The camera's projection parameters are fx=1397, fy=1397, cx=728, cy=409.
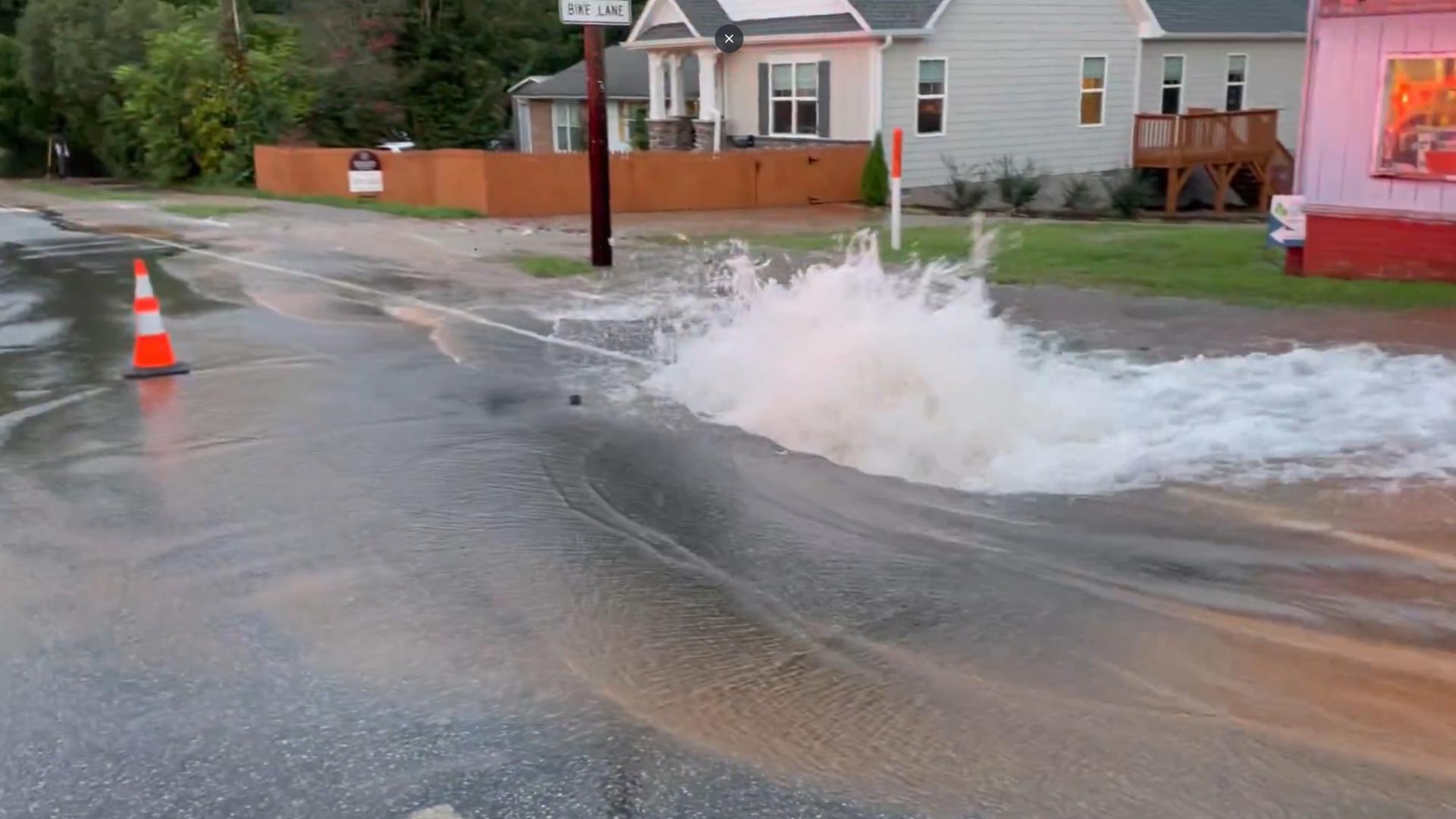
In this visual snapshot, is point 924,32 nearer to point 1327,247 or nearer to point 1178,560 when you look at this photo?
point 1327,247

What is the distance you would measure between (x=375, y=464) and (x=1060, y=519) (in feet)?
12.5

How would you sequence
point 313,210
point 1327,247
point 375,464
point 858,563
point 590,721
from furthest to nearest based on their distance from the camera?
point 313,210, point 1327,247, point 375,464, point 858,563, point 590,721

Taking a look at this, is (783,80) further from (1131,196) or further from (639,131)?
(639,131)

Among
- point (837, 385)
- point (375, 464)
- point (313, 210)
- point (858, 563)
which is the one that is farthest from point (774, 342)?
point (313, 210)

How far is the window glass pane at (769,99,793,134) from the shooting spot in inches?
1181

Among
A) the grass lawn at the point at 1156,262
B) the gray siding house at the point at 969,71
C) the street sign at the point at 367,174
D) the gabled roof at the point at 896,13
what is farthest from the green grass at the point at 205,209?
the gabled roof at the point at 896,13

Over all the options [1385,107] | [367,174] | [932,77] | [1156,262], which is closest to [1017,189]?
[932,77]

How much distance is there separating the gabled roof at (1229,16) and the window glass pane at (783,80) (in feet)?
28.5

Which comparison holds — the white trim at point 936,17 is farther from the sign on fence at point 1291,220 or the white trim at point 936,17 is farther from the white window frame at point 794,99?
the sign on fence at point 1291,220

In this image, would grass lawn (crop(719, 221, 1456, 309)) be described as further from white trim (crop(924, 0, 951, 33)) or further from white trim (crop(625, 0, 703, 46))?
white trim (crop(625, 0, 703, 46))

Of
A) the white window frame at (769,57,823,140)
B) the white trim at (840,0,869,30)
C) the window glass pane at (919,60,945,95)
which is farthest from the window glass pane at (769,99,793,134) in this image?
the window glass pane at (919,60,945,95)

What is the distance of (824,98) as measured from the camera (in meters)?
29.0

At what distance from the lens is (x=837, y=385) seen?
337 inches

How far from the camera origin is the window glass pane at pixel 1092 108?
31516mm
